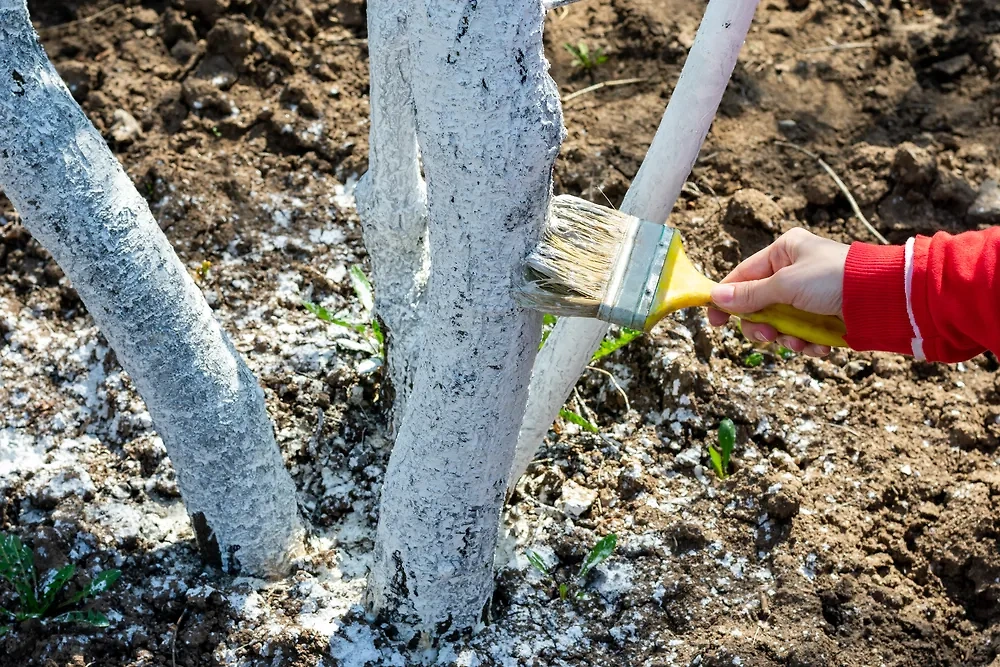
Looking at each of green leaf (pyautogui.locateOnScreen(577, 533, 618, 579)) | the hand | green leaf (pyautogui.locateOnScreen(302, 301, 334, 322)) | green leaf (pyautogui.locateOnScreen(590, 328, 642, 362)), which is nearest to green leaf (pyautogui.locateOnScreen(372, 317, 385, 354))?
green leaf (pyautogui.locateOnScreen(302, 301, 334, 322))

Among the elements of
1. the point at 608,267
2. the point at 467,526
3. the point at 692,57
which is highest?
the point at 692,57

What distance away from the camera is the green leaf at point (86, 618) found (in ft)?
6.57

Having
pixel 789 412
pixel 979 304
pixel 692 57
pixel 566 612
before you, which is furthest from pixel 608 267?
pixel 789 412

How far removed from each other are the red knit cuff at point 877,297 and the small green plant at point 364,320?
110 cm

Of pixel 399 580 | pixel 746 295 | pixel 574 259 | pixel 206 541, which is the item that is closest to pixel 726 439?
pixel 746 295

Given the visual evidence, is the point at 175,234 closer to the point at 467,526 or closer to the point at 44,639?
the point at 44,639

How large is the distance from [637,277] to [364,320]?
119cm

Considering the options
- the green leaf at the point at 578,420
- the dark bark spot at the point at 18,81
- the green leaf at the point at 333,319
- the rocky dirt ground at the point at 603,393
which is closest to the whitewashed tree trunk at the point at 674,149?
the green leaf at the point at 578,420

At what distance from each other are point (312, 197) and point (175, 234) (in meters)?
0.40

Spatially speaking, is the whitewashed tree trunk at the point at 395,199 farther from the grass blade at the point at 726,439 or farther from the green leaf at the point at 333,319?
the grass blade at the point at 726,439

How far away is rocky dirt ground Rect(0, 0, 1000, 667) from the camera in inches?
83.2

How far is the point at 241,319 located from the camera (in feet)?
8.69

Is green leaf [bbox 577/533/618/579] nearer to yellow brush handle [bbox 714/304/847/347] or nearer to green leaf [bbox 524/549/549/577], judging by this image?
green leaf [bbox 524/549/549/577]

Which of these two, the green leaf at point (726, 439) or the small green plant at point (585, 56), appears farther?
the small green plant at point (585, 56)
